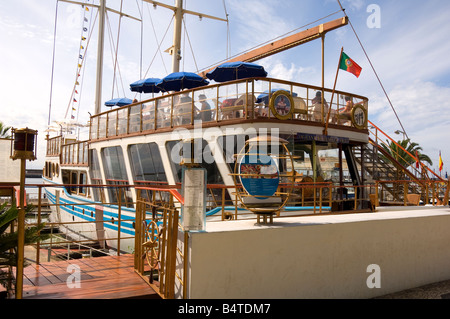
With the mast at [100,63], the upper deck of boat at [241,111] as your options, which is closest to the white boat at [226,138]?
the upper deck of boat at [241,111]

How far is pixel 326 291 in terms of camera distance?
5.26 meters

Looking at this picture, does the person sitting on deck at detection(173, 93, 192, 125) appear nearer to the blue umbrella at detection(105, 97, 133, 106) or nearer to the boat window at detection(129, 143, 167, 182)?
the boat window at detection(129, 143, 167, 182)

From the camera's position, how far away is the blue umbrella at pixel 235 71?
13.8 metres

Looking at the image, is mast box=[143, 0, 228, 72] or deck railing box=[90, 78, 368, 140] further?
mast box=[143, 0, 228, 72]

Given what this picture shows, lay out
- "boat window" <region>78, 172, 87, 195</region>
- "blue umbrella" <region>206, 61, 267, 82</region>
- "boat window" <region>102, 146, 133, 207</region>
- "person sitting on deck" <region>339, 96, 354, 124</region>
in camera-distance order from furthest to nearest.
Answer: "boat window" <region>78, 172, 87, 195</region>, "blue umbrella" <region>206, 61, 267, 82</region>, "boat window" <region>102, 146, 133, 207</region>, "person sitting on deck" <region>339, 96, 354, 124</region>

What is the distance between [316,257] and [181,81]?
11.8 meters

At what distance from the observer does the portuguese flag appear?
10.9 meters

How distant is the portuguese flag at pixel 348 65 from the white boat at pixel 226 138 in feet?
2.82

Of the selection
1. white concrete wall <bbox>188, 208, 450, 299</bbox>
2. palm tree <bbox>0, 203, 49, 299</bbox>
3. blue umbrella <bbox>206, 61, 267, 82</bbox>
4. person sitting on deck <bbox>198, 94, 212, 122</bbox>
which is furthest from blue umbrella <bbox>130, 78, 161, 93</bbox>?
white concrete wall <bbox>188, 208, 450, 299</bbox>

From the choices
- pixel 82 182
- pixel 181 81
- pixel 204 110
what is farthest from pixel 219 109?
pixel 82 182

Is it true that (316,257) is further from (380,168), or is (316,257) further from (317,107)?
(380,168)

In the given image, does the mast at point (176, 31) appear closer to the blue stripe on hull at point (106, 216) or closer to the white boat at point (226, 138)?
the white boat at point (226, 138)

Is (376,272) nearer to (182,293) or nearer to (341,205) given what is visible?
(182,293)

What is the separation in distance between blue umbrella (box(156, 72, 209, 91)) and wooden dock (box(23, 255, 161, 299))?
9792mm
